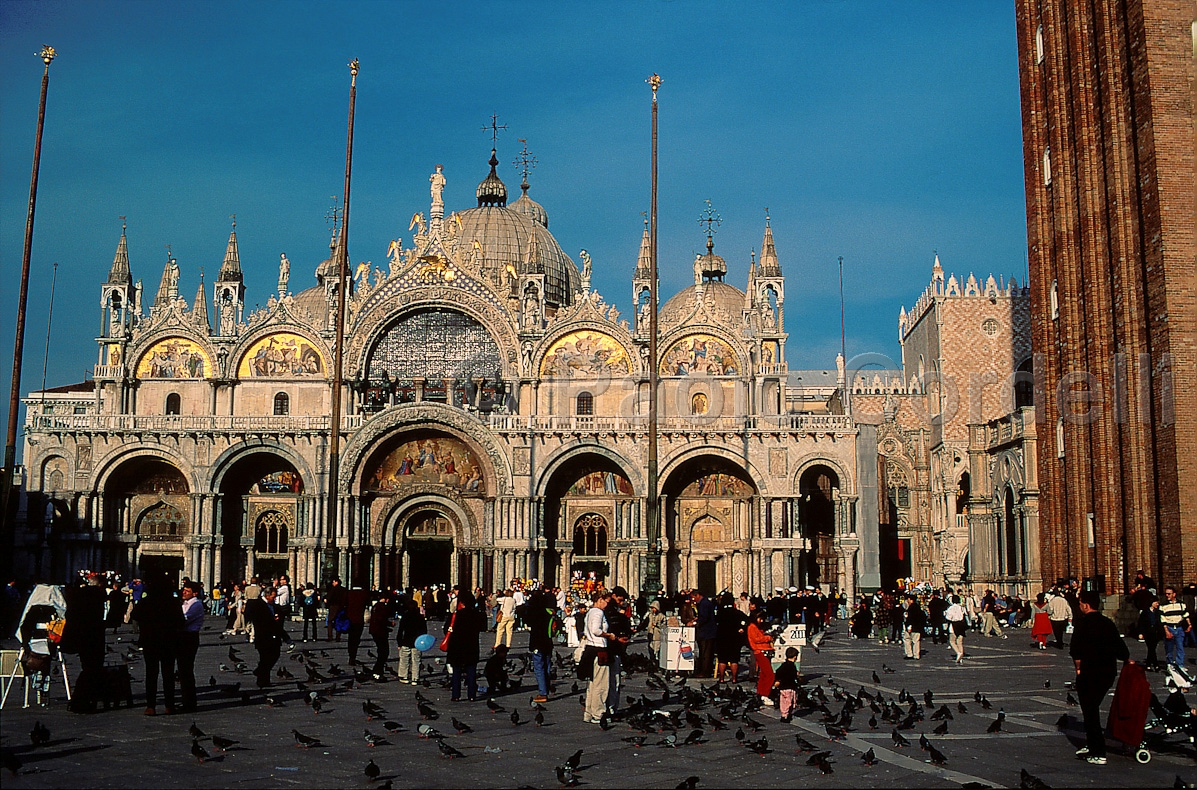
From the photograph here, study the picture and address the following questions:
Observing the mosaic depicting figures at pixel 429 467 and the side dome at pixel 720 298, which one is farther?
the side dome at pixel 720 298

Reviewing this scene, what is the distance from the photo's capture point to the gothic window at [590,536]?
5125 centimetres

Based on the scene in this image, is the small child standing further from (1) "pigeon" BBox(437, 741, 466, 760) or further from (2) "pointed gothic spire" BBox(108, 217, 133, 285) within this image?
(2) "pointed gothic spire" BBox(108, 217, 133, 285)

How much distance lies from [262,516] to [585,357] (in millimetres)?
14989

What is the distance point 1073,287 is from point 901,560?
31.5 metres

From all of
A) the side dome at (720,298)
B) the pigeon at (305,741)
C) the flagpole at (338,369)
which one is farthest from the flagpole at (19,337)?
the side dome at (720,298)

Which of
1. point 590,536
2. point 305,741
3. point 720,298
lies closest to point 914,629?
point 305,741

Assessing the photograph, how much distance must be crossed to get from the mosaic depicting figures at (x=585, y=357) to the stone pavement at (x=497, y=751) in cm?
3318

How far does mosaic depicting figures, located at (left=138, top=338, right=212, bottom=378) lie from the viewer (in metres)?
52.6

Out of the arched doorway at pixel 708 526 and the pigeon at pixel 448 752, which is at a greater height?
the arched doorway at pixel 708 526

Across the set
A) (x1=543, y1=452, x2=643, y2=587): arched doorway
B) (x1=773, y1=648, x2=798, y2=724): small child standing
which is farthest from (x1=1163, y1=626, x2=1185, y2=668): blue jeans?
(x1=543, y1=452, x2=643, y2=587): arched doorway

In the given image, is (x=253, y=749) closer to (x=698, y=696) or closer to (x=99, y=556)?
(x=698, y=696)

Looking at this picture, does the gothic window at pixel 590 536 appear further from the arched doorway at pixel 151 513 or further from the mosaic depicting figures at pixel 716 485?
the arched doorway at pixel 151 513

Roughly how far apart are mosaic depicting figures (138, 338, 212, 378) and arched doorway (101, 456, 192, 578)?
162 inches

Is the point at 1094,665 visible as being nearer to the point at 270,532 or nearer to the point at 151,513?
the point at 270,532
